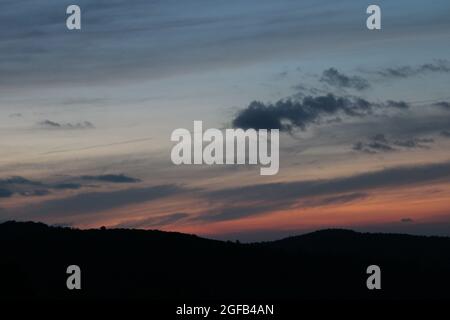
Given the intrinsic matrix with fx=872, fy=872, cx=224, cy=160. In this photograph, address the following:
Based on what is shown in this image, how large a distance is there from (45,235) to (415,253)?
279 feet

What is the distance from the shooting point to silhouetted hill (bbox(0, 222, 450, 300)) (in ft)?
424

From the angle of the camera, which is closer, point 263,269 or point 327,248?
point 263,269

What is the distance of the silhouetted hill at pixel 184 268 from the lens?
129 metres

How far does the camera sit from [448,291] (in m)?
156

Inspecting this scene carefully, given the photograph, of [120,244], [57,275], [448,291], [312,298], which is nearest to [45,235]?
[120,244]

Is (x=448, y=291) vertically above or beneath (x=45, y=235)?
beneath

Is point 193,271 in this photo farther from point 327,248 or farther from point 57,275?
point 327,248

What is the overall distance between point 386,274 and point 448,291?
449 inches

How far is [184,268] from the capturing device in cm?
14262
